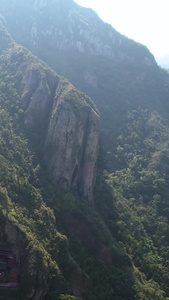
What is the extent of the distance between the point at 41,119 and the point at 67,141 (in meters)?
13.2

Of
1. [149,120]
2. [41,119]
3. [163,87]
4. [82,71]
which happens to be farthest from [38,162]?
[163,87]

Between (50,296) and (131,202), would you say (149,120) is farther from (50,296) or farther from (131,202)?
(50,296)

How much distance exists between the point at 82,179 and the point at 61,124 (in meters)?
13.3

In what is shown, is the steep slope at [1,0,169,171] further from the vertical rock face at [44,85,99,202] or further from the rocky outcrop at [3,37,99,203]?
the vertical rock face at [44,85,99,202]

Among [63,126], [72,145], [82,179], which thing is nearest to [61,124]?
[63,126]

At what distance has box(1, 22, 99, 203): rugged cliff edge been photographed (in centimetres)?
6575

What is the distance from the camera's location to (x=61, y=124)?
2793 inches

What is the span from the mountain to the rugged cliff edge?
237 millimetres

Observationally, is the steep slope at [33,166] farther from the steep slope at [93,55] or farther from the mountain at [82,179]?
the steep slope at [93,55]

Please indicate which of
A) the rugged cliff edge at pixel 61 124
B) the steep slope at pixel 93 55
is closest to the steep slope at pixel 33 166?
the rugged cliff edge at pixel 61 124

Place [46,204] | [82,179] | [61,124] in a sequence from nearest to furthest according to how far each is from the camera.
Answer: [46,204], [82,179], [61,124]

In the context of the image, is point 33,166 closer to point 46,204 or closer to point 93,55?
point 46,204

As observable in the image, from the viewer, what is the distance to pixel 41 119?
3068 inches

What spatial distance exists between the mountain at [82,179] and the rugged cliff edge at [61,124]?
24cm
